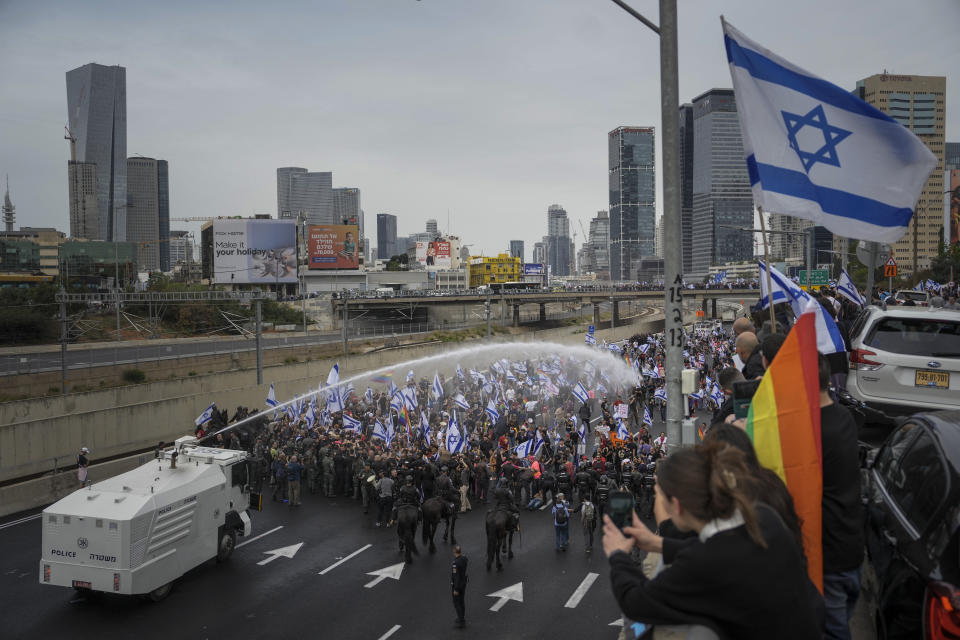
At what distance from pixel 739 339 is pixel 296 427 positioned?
60.0 feet

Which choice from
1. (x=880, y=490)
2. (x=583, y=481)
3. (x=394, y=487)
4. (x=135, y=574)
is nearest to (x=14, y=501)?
(x=135, y=574)

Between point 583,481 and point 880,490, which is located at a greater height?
point 880,490

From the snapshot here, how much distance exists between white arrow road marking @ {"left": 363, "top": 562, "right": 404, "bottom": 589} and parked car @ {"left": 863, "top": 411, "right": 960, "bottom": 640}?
1017 centimetres

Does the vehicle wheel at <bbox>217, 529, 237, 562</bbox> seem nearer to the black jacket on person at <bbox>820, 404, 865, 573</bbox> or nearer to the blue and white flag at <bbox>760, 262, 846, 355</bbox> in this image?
the blue and white flag at <bbox>760, 262, 846, 355</bbox>

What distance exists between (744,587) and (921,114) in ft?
541

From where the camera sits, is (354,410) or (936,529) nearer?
(936,529)

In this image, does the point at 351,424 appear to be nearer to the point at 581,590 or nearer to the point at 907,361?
the point at 581,590

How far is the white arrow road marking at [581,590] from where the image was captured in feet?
37.9

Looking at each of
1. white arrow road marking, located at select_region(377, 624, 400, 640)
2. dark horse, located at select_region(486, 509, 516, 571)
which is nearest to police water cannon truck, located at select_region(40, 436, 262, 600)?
white arrow road marking, located at select_region(377, 624, 400, 640)

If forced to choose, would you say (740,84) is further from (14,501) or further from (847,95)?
(14,501)

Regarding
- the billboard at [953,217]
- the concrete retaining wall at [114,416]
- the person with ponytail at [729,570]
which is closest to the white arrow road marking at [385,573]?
the person with ponytail at [729,570]

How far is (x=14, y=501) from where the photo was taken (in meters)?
19.5

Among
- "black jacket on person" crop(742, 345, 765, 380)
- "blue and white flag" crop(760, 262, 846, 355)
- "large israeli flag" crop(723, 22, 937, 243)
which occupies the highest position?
"large israeli flag" crop(723, 22, 937, 243)

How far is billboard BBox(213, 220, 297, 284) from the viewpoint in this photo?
10169cm
